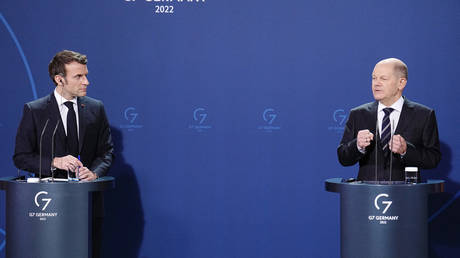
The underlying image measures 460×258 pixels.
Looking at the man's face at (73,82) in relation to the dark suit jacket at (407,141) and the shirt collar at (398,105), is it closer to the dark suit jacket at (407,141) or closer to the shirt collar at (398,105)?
the dark suit jacket at (407,141)

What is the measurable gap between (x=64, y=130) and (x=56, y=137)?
8cm

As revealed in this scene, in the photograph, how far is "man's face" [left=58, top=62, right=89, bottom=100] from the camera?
4.60m

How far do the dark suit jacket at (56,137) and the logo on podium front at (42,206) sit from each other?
497 millimetres

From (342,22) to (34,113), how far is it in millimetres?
2646

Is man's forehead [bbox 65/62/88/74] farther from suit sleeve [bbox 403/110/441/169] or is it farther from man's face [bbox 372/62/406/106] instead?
suit sleeve [bbox 403/110/441/169]

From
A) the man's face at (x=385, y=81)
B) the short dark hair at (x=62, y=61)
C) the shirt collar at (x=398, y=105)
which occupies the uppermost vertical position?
the short dark hair at (x=62, y=61)

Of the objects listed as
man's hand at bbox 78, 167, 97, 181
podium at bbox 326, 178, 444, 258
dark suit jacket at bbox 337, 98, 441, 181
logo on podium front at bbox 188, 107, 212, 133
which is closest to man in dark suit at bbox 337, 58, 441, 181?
dark suit jacket at bbox 337, 98, 441, 181

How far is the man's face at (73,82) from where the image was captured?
460 cm

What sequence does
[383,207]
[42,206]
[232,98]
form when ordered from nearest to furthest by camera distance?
[383,207], [42,206], [232,98]

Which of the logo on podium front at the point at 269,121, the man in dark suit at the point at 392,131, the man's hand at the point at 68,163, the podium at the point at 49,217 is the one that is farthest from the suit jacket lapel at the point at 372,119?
the man's hand at the point at 68,163

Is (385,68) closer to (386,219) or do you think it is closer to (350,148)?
(350,148)

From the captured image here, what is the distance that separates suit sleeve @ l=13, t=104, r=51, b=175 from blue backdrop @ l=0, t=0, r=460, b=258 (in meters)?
1.08

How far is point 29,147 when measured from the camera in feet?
14.8

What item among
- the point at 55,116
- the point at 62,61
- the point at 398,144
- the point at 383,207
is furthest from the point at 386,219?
the point at 62,61
